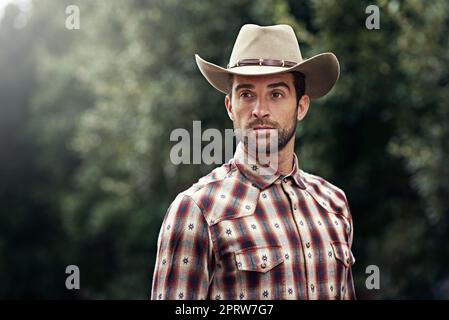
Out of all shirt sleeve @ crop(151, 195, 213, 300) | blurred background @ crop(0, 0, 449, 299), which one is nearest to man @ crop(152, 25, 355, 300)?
shirt sleeve @ crop(151, 195, 213, 300)

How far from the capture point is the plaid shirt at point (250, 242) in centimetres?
276

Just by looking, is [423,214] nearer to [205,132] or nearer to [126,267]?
[205,132]

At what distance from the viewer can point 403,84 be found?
8648mm

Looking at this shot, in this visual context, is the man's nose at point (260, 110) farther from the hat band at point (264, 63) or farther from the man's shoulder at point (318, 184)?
the man's shoulder at point (318, 184)

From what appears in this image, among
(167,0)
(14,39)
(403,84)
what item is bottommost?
(403,84)

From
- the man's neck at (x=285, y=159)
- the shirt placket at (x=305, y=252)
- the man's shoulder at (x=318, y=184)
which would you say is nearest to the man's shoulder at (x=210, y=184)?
the man's neck at (x=285, y=159)

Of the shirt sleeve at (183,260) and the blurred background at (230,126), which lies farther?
the blurred background at (230,126)

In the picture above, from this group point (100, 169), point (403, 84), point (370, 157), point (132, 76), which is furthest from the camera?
point (100, 169)

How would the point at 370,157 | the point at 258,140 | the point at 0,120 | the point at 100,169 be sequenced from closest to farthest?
the point at 258,140
the point at 370,157
the point at 100,169
the point at 0,120

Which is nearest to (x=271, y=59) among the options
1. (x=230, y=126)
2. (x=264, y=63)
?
(x=264, y=63)

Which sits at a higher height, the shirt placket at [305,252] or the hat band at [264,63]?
the hat band at [264,63]

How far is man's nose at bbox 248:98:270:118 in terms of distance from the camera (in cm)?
297
